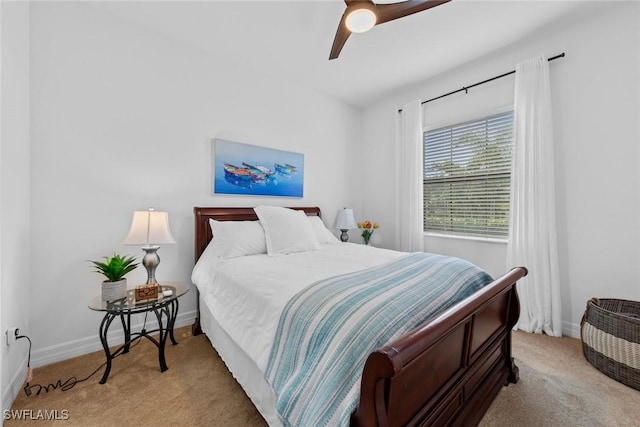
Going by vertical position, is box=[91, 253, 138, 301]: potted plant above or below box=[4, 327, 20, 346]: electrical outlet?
above

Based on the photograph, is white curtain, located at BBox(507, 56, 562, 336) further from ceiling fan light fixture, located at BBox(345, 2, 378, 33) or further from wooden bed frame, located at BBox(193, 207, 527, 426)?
ceiling fan light fixture, located at BBox(345, 2, 378, 33)

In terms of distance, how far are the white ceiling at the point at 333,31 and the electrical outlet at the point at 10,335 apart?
2.47 meters

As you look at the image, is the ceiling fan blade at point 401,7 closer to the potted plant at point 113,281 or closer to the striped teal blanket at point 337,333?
the striped teal blanket at point 337,333

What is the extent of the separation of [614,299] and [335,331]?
2.53 meters

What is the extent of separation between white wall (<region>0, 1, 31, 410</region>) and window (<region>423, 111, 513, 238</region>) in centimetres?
378

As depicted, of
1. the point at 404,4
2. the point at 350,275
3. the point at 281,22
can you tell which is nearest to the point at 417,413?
the point at 350,275

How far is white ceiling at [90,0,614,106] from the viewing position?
2.10 metres

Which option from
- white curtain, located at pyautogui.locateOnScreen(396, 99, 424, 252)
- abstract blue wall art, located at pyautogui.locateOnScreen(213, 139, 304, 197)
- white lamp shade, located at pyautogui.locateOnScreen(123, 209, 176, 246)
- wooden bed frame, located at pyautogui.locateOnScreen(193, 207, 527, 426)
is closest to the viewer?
wooden bed frame, located at pyautogui.locateOnScreen(193, 207, 527, 426)

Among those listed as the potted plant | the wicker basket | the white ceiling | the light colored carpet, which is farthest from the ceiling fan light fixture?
the wicker basket

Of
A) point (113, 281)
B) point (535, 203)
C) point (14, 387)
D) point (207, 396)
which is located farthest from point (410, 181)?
point (14, 387)

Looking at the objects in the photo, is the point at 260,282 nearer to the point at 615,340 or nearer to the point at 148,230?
the point at 148,230

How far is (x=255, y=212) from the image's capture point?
9.23 feet

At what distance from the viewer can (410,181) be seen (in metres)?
3.41

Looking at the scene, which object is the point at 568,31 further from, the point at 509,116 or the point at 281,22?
the point at 281,22
